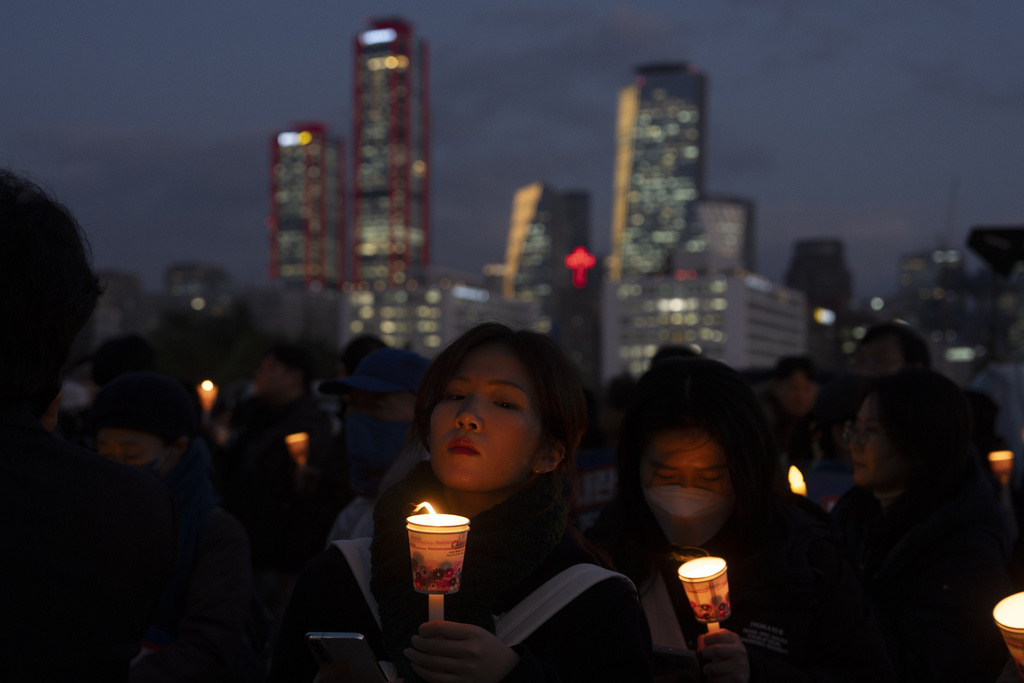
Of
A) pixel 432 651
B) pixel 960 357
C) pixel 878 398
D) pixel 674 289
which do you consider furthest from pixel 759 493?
pixel 674 289

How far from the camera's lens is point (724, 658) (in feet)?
7.64

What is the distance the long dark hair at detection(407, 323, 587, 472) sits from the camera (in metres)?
2.25

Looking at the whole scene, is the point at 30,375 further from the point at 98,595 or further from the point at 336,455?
the point at 336,455

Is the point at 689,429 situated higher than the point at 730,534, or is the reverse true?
the point at 689,429

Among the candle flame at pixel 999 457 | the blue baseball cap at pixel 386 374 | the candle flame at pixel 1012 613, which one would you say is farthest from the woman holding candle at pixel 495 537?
the candle flame at pixel 999 457

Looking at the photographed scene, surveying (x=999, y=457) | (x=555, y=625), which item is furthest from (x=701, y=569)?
(x=999, y=457)

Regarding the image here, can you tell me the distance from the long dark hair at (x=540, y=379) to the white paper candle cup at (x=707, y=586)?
0.41 metres

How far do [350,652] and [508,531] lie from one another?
0.44 m

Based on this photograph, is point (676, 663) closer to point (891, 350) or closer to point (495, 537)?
point (495, 537)

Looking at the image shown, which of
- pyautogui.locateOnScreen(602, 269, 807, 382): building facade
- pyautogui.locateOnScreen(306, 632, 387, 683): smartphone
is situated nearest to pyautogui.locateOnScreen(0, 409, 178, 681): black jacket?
pyautogui.locateOnScreen(306, 632, 387, 683): smartphone

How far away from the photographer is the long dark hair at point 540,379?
88.7 inches

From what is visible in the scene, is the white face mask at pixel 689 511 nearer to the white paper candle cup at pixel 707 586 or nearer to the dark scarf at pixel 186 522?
the white paper candle cup at pixel 707 586

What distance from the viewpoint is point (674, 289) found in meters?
155

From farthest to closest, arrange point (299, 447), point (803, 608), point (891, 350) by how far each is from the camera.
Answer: point (891, 350) → point (299, 447) → point (803, 608)
